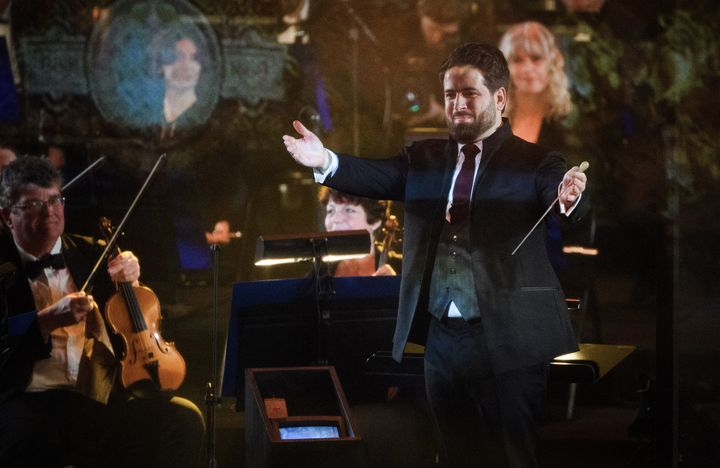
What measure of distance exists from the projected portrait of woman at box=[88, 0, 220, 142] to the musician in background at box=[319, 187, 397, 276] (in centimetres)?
82

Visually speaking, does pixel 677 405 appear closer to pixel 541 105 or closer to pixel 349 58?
pixel 541 105

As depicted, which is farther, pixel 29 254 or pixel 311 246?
pixel 29 254

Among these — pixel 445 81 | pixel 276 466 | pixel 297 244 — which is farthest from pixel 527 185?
pixel 276 466

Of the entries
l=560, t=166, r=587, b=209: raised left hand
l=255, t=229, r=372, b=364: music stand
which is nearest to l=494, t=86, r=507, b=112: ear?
l=560, t=166, r=587, b=209: raised left hand

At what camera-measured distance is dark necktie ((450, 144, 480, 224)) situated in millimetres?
3158

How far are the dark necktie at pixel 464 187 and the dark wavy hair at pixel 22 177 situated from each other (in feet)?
6.15

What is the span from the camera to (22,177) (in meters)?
4.11

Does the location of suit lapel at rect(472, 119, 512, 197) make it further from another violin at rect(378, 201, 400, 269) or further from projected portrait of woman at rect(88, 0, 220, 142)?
projected portrait of woman at rect(88, 0, 220, 142)

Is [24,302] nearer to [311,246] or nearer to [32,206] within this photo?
[32,206]

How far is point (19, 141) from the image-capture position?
188 inches

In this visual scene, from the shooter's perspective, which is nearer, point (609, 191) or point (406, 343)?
point (406, 343)

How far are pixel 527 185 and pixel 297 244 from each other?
0.91 metres

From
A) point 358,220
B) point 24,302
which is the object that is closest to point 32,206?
point 24,302

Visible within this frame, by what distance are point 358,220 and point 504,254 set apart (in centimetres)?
157
